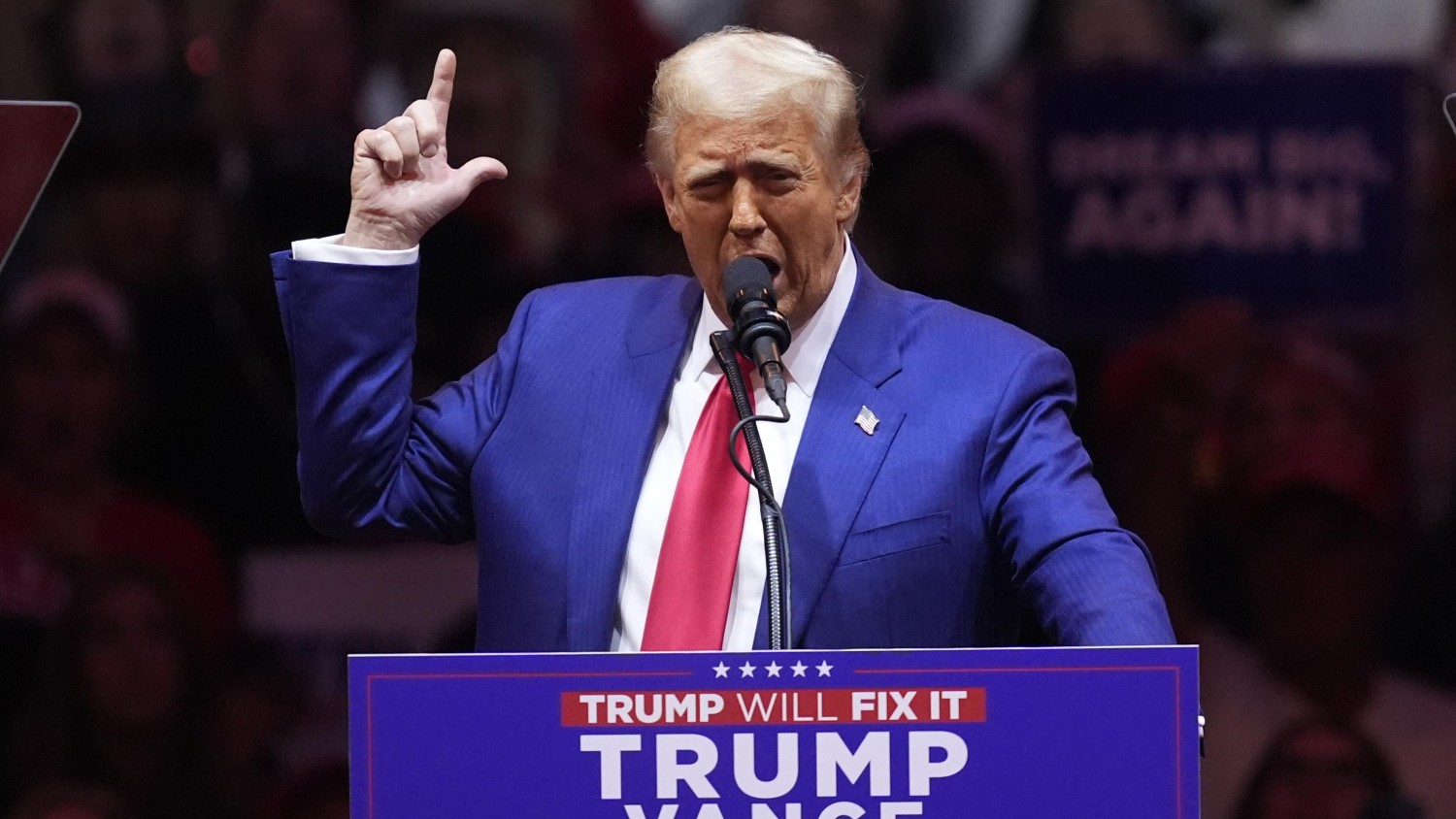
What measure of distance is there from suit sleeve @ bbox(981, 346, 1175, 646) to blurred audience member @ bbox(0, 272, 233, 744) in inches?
108

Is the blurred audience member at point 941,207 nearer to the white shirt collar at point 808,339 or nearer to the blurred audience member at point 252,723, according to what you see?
the blurred audience member at point 252,723

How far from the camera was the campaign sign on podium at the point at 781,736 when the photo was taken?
1.72 metres

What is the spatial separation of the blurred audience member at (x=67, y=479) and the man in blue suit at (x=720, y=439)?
243 centimetres

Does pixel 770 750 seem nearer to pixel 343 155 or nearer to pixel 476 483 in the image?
pixel 476 483

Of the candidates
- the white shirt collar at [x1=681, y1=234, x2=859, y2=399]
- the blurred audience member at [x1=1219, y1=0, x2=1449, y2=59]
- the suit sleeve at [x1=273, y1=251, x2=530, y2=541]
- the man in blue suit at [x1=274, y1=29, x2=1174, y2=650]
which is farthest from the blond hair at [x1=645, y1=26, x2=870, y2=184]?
the blurred audience member at [x1=1219, y1=0, x2=1449, y2=59]

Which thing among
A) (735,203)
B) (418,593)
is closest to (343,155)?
(418,593)

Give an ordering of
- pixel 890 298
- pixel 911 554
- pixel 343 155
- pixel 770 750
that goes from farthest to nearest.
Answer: pixel 343 155
pixel 890 298
pixel 911 554
pixel 770 750

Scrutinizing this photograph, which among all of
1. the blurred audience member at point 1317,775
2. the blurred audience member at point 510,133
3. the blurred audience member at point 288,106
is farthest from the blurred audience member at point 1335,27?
the blurred audience member at point 288,106

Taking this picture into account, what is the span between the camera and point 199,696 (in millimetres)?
4484

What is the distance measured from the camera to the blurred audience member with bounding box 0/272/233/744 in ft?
14.6

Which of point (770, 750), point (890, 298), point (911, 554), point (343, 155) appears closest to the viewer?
point (770, 750)

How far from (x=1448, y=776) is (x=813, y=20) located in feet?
7.13

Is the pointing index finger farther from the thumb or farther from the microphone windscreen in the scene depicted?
the microphone windscreen

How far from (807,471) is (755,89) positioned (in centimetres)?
39
